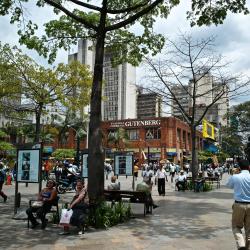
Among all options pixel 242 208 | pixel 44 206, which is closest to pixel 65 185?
pixel 44 206

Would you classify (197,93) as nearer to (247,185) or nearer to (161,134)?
(247,185)

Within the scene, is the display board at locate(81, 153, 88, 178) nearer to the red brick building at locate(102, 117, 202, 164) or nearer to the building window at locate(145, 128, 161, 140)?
the red brick building at locate(102, 117, 202, 164)

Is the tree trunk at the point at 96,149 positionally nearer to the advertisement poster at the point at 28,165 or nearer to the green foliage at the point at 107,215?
the green foliage at the point at 107,215

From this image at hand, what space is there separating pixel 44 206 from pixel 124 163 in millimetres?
12373

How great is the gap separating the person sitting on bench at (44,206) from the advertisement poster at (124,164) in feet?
37.5

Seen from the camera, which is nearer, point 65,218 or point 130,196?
point 65,218

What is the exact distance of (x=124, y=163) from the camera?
74.9 feet

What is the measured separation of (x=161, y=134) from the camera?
230 ft

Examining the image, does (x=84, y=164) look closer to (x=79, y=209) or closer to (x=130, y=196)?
(x=130, y=196)

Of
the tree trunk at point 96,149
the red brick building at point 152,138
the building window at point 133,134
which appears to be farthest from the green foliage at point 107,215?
the building window at point 133,134

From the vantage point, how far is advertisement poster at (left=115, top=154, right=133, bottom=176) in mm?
22641

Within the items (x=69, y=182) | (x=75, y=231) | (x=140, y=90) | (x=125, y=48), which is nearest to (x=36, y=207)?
(x=75, y=231)

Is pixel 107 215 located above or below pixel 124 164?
below

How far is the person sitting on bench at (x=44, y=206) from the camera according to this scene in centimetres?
1051
